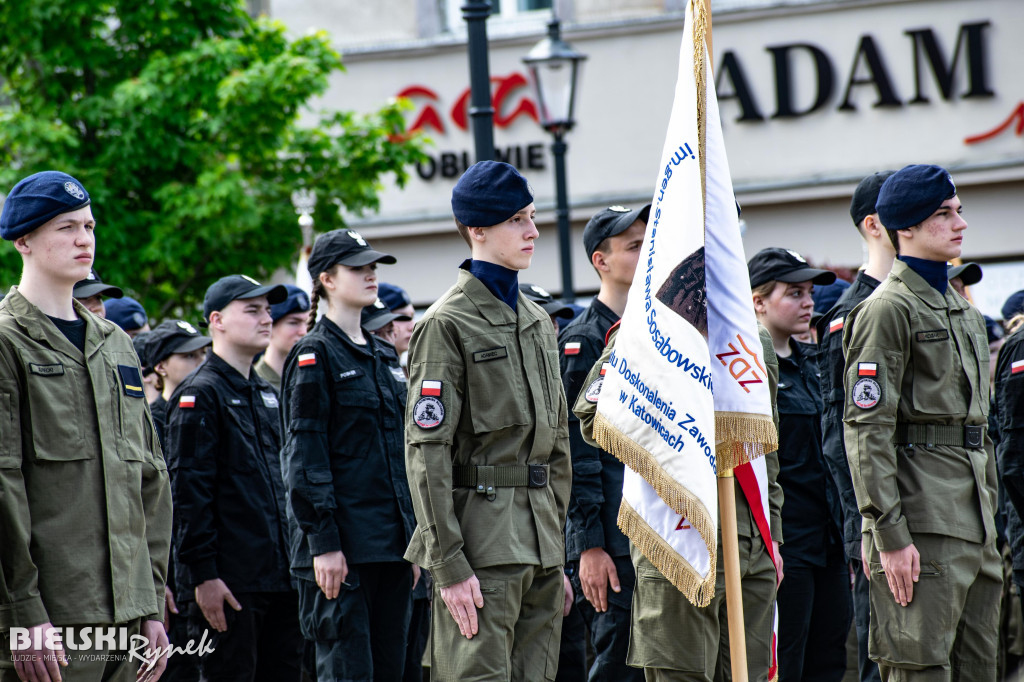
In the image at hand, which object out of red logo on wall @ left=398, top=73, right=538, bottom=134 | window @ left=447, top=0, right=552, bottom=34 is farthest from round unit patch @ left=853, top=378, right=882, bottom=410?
window @ left=447, top=0, right=552, bottom=34

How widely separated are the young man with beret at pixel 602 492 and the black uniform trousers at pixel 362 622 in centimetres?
85

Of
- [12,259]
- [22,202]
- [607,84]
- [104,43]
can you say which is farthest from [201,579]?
[607,84]

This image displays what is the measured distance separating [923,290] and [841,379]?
2.50ft

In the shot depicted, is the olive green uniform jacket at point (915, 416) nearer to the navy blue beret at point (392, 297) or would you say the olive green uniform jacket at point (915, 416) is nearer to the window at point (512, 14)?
the navy blue beret at point (392, 297)

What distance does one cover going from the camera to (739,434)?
438 cm

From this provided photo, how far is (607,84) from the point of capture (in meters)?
18.3

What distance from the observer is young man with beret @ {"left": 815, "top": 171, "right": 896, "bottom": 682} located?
577 cm

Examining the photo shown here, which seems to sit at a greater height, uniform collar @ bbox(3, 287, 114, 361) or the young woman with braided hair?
uniform collar @ bbox(3, 287, 114, 361)

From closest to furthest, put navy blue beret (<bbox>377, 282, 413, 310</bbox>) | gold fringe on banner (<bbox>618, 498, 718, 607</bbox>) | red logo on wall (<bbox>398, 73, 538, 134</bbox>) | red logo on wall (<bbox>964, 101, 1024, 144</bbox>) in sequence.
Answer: gold fringe on banner (<bbox>618, 498, 718, 607</bbox>) < navy blue beret (<bbox>377, 282, 413, 310</bbox>) < red logo on wall (<bbox>964, 101, 1024, 144</bbox>) < red logo on wall (<bbox>398, 73, 538, 134</bbox>)

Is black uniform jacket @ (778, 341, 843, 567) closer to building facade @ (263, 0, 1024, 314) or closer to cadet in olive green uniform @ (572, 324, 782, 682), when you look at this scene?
cadet in olive green uniform @ (572, 324, 782, 682)

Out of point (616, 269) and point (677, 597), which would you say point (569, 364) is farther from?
point (677, 597)

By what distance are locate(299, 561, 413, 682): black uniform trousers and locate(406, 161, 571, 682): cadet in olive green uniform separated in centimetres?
123

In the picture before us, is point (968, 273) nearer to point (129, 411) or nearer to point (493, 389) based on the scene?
point (493, 389)

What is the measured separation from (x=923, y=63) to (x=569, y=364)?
42.3 feet
